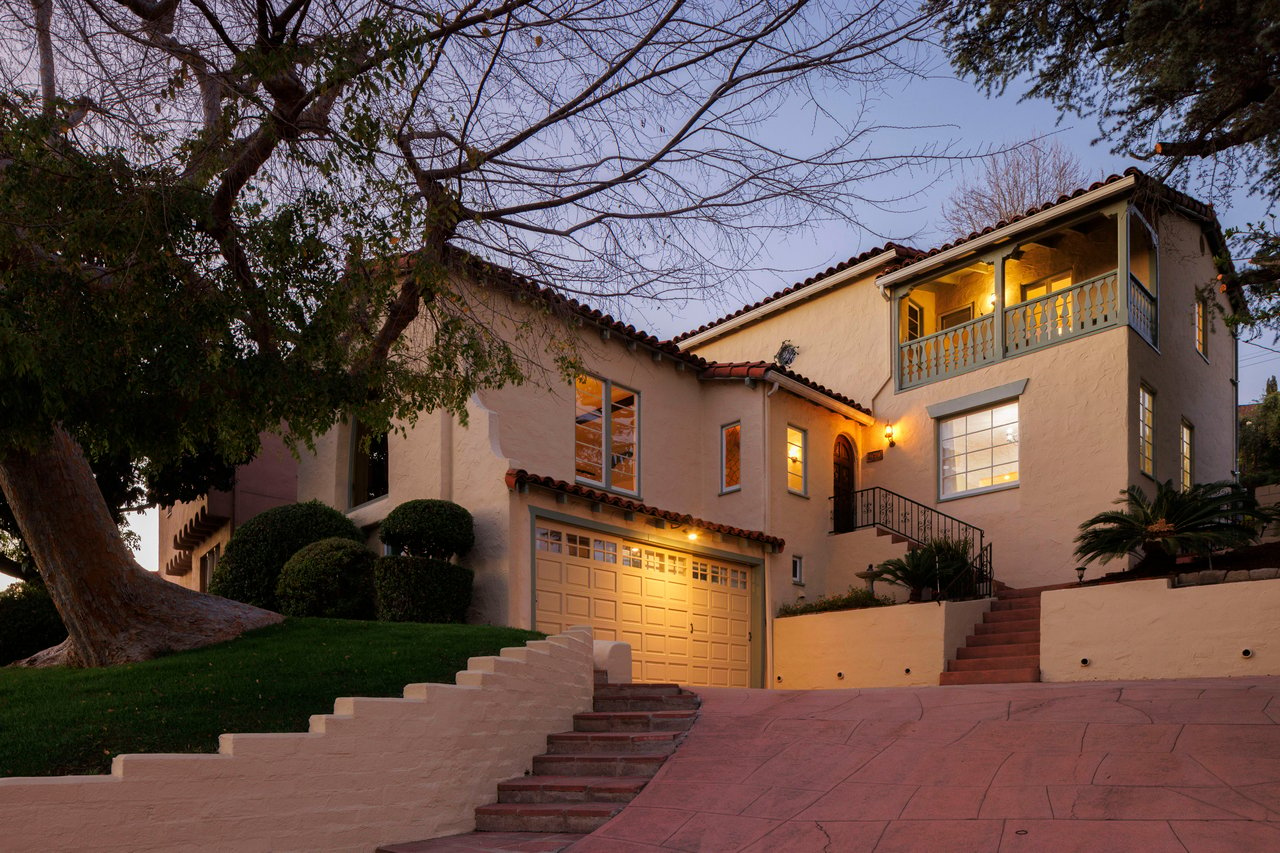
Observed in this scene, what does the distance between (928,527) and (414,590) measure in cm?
940

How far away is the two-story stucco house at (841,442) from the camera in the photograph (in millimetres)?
15195

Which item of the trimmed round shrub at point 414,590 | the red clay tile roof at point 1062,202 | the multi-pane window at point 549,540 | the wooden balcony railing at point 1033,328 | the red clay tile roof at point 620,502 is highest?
the red clay tile roof at point 1062,202

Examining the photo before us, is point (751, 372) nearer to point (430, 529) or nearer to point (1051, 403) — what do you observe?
point (1051, 403)

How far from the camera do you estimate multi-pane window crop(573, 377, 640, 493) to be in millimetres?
17031

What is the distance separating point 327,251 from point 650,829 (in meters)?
5.05

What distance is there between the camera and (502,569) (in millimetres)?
13961

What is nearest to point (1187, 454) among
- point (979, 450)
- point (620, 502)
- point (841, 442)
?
point (979, 450)

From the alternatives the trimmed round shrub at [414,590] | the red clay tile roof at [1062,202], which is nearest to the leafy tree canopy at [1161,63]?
the red clay tile roof at [1062,202]

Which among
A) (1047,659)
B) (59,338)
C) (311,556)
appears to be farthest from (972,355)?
(59,338)

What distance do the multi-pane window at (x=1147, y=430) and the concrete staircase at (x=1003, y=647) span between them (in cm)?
312

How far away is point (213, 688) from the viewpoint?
31.6 ft

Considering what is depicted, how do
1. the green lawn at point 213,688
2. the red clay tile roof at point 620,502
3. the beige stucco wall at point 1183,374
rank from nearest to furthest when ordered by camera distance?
the green lawn at point 213,688, the red clay tile roof at point 620,502, the beige stucco wall at point 1183,374

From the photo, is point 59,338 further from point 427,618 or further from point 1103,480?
point 1103,480

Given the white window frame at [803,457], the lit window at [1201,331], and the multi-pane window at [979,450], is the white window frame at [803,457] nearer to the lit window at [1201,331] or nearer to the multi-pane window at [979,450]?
the multi-pane window at [979,450]
